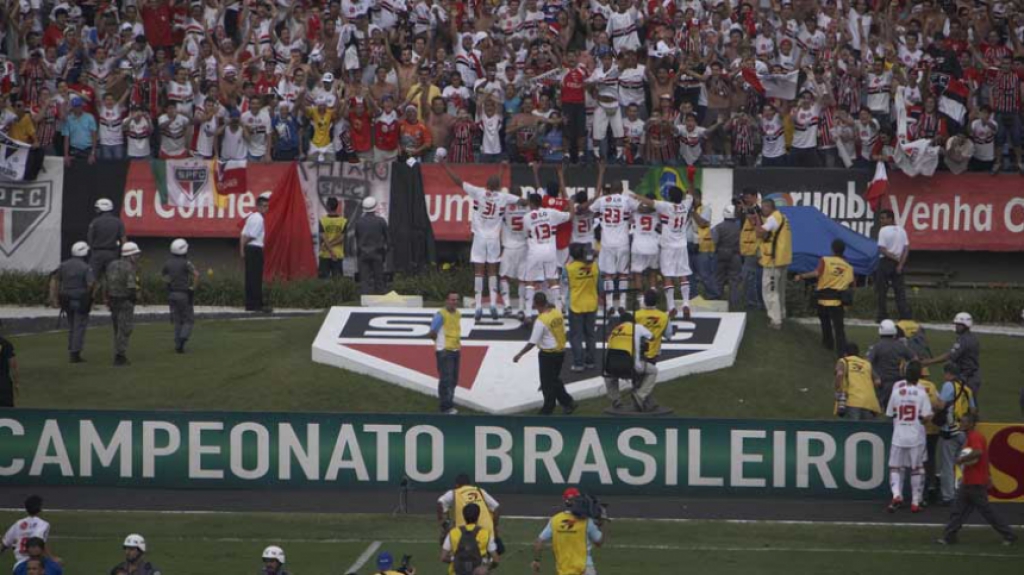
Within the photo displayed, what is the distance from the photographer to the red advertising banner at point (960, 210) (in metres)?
31.5

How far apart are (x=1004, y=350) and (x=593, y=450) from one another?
1000 cm

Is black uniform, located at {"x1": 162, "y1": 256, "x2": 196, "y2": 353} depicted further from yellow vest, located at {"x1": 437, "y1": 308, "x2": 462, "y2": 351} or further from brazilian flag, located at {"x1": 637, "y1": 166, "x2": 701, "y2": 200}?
brazilian flag, located at {"x1": 637, "y1": 166, "x2": 701, "y2": 200}

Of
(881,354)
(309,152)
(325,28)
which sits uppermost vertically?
(325,28)

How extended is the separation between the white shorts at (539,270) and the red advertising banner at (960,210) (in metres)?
9.08

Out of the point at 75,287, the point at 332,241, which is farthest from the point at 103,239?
the point at 332,241

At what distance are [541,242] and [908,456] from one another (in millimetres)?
6801

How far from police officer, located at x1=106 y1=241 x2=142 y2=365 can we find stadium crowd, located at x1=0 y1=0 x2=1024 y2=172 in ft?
23.7

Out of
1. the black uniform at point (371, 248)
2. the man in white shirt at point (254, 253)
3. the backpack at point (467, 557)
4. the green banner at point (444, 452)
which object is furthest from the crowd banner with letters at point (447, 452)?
the man in white shirt at point (254, 253)

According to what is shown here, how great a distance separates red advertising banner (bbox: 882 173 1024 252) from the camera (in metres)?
31.5

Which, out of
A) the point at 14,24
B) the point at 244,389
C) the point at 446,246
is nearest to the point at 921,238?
the point at 446,246

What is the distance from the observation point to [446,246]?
3247 centimetres

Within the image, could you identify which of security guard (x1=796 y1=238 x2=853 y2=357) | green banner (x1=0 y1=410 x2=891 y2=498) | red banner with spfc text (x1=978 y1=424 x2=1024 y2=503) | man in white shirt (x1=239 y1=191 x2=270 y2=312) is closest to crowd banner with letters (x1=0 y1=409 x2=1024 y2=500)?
green banner (x1=0 y1=410 x2=891 y2=498)

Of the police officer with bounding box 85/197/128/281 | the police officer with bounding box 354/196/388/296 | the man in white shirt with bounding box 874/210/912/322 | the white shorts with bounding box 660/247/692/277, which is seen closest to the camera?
the white shorts with bounding box 660/247/692/277

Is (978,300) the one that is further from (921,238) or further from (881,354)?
(881,354)
